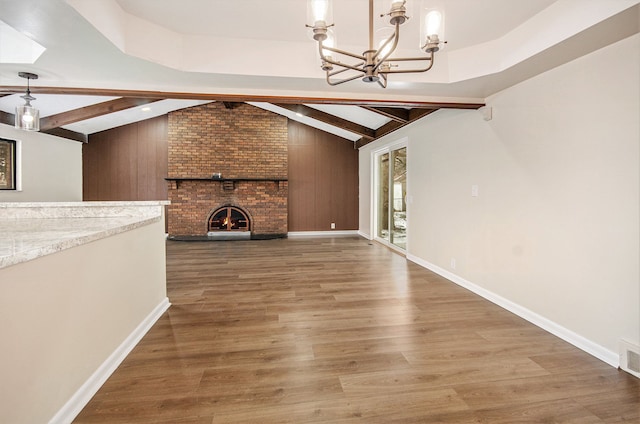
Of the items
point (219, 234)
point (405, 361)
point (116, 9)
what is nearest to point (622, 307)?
point (405, 361)

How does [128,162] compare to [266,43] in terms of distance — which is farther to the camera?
[128,162]

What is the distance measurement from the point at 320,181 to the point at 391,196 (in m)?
2.21

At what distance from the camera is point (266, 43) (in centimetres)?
261

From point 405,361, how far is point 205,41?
9.68 ft

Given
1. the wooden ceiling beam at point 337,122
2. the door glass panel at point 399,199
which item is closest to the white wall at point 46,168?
the wooden ceiling beam at point 337,122

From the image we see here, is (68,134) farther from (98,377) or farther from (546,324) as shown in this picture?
(546,324)

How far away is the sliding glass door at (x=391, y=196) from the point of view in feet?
17.7

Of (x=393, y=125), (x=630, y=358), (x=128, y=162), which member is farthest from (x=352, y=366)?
(x=128, y=162)

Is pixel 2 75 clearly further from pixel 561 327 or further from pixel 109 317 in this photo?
pixel 561 327

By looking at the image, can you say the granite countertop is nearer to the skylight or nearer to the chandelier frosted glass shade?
the chandelier frosted glass shade

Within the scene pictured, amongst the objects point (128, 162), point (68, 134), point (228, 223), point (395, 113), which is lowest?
point (228, 223)

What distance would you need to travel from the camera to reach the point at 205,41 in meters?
2.54

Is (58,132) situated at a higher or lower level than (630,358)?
higher

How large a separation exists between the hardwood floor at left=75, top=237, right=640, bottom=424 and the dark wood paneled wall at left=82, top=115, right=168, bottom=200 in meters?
4.60
